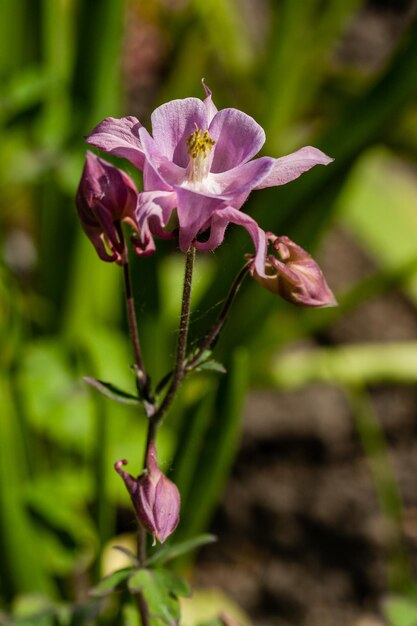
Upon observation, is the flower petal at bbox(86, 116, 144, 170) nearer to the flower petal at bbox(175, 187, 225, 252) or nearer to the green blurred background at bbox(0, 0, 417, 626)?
the flower petal at bbox(175, 187, 225, 252)

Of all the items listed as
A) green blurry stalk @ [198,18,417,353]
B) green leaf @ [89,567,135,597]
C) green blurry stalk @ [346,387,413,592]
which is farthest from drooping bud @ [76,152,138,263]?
green blurry stalk @ [346,387,413,592]

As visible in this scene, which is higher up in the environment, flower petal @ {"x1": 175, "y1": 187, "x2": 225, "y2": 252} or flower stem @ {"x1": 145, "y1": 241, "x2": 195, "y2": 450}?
flower petal @ {"x1": 175, "y1": 187, "x2": 225, "y2": 252}

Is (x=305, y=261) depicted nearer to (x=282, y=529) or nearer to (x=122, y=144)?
(x=122, y=144)

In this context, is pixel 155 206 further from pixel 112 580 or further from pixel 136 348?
pixel 112 580

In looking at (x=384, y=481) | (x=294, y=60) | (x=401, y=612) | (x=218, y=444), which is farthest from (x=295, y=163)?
(x=294, y=60)

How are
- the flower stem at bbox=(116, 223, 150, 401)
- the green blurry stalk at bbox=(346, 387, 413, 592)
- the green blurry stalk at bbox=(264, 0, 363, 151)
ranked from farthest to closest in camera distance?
the green blurry stalk at bbox=(264, 0, 363, 151)
the green blurry stalk at bbox=(346, 387, 413, 592)
the flower stem at bbox=(116, 223, 150, 401)

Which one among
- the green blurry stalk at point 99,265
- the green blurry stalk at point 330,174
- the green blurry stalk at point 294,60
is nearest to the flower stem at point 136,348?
the green blurry stalk at point 99,265
